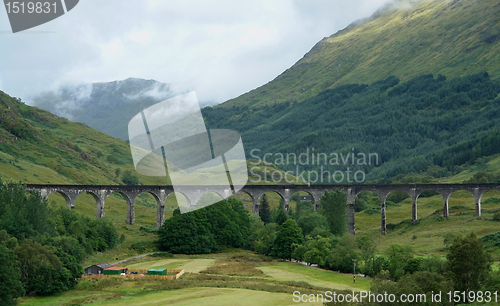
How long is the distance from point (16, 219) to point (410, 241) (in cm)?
6619

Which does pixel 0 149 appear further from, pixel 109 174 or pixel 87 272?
pixel 87 272

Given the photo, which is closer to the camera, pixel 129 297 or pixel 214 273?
pixel 129 297

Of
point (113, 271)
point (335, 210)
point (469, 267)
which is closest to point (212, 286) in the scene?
point (113, 271)

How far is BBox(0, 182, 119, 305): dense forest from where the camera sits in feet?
179

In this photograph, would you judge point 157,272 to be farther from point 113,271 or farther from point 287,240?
point 287,240

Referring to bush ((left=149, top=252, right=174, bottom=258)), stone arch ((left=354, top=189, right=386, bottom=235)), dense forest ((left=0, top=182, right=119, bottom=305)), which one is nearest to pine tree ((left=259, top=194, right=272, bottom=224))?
stone arch ((left=354, top=189, right=386, bottom=235))

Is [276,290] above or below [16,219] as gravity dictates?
below

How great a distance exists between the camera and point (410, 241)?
9631 cm

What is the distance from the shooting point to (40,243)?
62.0m

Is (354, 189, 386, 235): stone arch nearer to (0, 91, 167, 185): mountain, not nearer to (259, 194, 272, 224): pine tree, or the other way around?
(259, 194, 272, 224): pine tree

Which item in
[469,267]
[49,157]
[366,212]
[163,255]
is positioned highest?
[49,157]

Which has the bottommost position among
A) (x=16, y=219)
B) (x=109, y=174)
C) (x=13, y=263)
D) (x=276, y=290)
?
(x=276, y=290)

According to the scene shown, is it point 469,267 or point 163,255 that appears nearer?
point 469,267

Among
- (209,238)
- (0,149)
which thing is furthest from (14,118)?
(209,238)
